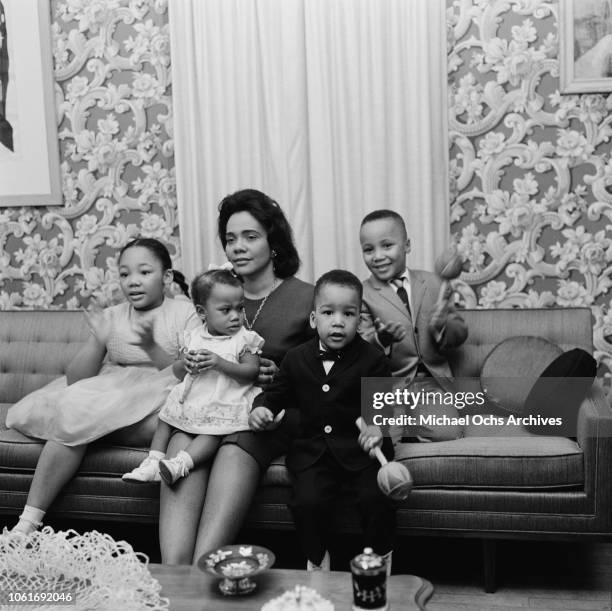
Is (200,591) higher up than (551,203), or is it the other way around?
(551,203)

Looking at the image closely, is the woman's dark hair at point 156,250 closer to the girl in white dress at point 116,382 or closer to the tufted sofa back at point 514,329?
the girl in white dress at point 116,382

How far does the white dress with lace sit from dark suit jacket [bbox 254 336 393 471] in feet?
0.27

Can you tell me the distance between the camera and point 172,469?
6.95 ft

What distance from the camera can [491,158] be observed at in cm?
311

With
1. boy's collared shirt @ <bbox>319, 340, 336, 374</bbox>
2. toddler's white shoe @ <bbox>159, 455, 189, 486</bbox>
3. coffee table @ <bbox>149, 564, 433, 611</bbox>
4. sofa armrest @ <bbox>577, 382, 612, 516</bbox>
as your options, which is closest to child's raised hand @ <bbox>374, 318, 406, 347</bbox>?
boy's collared shirt @ <bbox>319, 340, 336, 374</bbox>

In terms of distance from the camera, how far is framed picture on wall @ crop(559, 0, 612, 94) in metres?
2.97

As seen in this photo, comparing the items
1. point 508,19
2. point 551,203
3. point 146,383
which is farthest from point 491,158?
point 146,383

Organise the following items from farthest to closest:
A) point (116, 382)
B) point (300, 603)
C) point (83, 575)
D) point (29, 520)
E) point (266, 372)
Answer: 1. point (116, 382)
2. point (266, 372)
3. point (29, 520)
4. point (83, 575)
5. point (300, 603)

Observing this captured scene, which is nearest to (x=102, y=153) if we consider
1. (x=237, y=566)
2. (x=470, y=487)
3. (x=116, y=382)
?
(x=116, y=382)

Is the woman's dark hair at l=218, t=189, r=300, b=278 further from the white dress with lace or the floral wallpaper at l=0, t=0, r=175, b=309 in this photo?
the floral wallpaper at l=0, t=0, r=175, b=309

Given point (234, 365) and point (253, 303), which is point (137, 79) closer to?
point (253, 303)

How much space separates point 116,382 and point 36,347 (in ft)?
2.54

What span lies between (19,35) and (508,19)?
213 centimetres

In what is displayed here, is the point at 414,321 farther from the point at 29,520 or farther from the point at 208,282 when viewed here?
the point at 29,520
